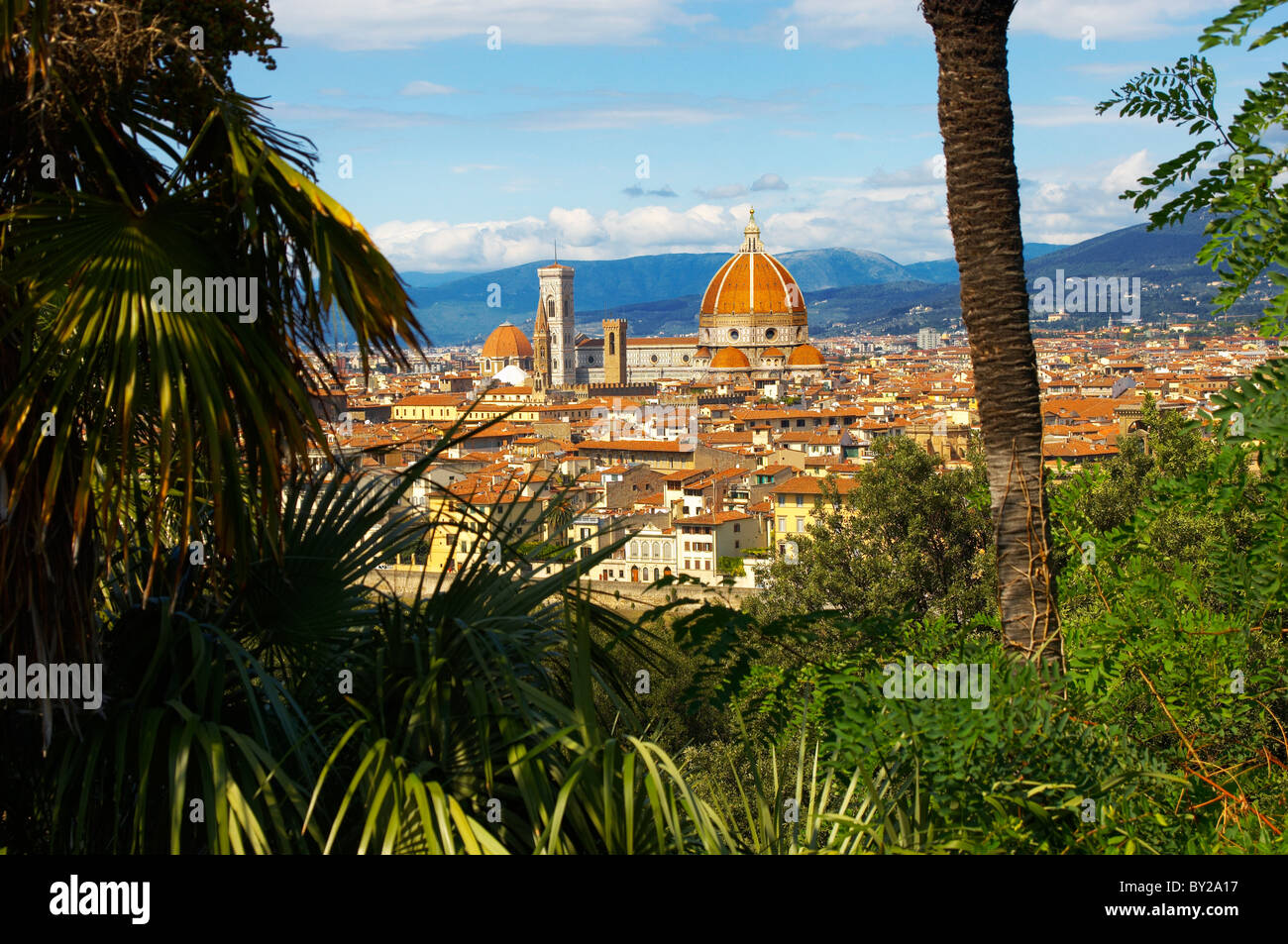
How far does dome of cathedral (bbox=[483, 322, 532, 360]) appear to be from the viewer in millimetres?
106062

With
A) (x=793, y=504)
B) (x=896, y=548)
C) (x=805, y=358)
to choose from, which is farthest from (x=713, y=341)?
(x=896, y=548)

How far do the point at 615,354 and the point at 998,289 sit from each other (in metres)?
102

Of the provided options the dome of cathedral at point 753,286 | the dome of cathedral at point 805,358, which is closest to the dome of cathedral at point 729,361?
the dome of cathedral at point 805,358

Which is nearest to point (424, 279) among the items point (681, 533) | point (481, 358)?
A: point (481, 358)

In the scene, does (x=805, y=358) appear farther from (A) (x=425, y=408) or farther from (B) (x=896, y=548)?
(B) (x=896, y=548)

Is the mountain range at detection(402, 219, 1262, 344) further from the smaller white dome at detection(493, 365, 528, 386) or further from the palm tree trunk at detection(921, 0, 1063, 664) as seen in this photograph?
the palm tree trunk at detection(921, 0, 1063, 664)

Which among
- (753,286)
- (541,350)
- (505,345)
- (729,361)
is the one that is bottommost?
(729,361)

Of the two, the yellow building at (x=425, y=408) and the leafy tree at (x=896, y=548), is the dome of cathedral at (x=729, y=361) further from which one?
the leafy tree at (x=896, y=548)

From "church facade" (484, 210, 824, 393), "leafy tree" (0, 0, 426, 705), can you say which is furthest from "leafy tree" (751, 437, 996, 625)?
Result: "church facade" (484, 210, 824, 393)

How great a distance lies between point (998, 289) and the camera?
9.12 feet

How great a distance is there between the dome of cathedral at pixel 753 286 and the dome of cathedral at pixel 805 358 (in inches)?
140

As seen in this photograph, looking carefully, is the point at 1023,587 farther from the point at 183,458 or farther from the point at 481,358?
the point at 481,358
